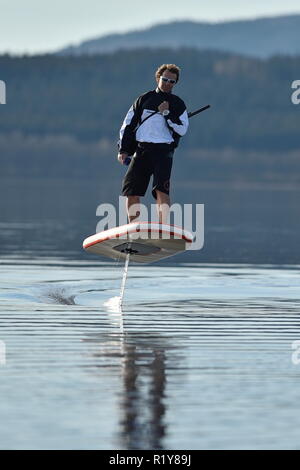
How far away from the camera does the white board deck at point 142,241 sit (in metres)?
16.1

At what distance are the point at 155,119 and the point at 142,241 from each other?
56.5 inches

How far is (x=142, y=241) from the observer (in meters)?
16.5

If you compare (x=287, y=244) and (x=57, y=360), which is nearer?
(x=57, y=360)

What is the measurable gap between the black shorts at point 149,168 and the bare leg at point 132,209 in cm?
7

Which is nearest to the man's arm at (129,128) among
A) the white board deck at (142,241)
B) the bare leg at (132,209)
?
the bare leg at (132,209)

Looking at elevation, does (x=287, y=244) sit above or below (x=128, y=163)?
below

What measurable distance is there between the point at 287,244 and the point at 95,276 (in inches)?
378
